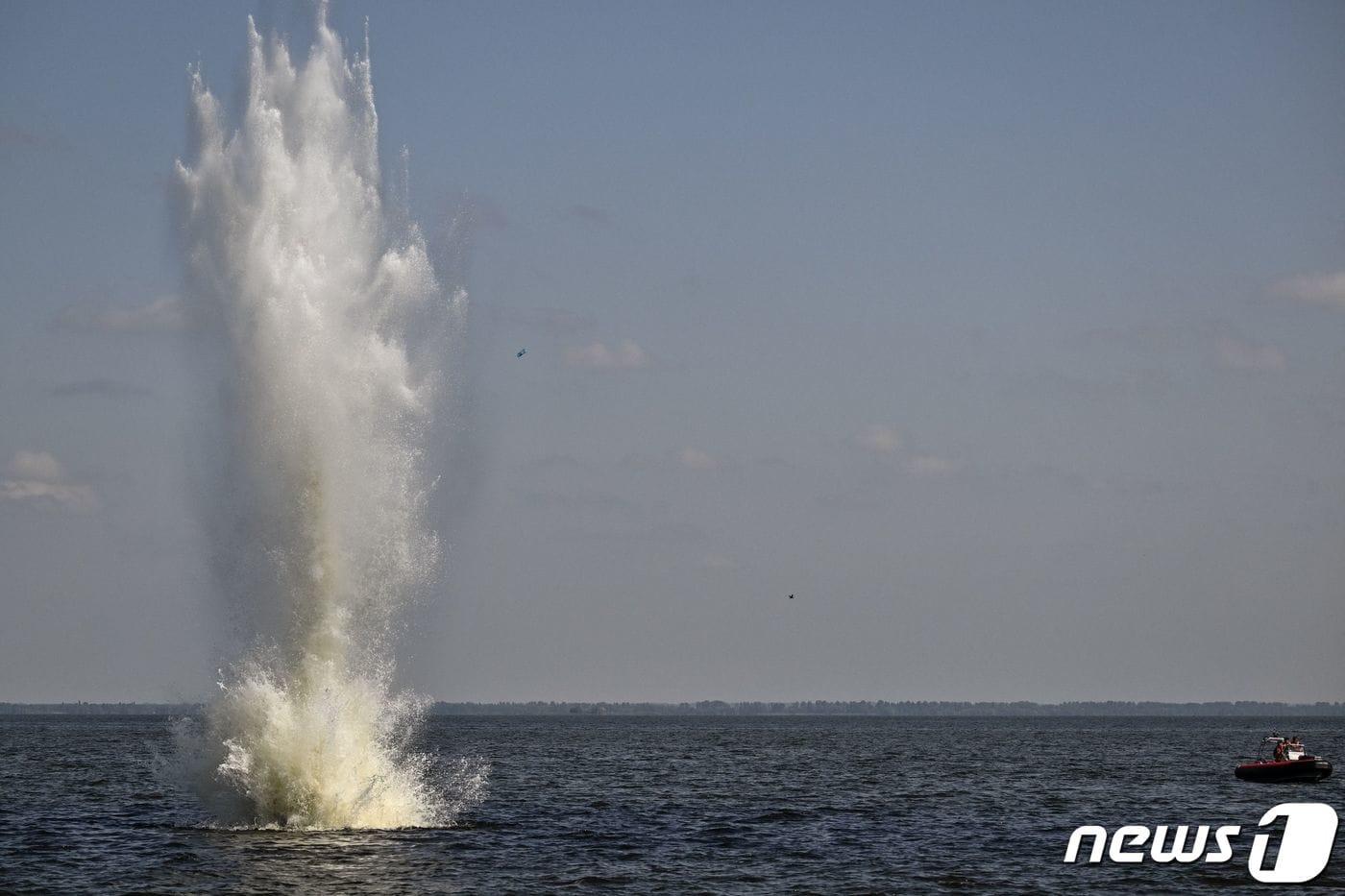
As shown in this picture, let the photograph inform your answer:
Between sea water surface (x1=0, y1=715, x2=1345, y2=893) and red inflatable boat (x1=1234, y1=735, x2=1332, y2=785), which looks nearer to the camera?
sea water surface (x1=0, y1=715, x2=1345, y2=893)

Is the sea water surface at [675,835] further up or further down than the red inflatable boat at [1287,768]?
further up

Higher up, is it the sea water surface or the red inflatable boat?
the sea water surface

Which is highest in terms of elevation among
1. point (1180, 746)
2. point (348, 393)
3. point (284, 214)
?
point (284, 214)

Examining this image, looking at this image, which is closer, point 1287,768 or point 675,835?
point 675,835

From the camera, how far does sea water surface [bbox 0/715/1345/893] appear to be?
115ft

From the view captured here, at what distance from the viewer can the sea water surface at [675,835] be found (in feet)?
115

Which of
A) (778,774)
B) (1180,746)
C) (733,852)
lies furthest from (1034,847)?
(1180,746)

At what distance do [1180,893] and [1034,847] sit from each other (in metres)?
7.56

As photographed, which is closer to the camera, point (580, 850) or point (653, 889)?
point (653, 889)

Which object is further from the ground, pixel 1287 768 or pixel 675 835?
pixel 675 835

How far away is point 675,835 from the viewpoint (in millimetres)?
44781

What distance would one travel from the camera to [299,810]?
41.8 metres

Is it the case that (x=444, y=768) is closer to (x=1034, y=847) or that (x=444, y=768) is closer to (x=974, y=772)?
(x=974, y=772)

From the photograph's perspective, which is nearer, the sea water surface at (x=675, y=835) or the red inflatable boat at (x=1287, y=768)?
the sea water surface at (x=675, y=835)
